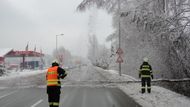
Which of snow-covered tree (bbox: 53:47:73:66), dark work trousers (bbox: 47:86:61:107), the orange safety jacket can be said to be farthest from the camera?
snow-covered tree (bbox: 53:47:73:66)

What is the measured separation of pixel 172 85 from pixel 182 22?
8.80 metres

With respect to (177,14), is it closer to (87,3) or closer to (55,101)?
(87,3)

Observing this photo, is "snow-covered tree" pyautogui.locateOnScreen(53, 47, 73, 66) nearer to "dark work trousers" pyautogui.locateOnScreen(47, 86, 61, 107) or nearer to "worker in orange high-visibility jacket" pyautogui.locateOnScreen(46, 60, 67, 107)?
"worker in orange high-visibility jacket" pyautogui.locateOnScreen(46, 60, 67, 107)

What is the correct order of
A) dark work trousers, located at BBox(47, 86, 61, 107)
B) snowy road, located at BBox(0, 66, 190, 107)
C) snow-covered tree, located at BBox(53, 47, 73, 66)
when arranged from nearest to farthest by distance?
dark work trousers, located at BBox(47, 86, 61, 107) → snowy road, located at BBox(0, 66, 190, 107) → snow-covered tree, located at BBox(53, 47, 73, 66)

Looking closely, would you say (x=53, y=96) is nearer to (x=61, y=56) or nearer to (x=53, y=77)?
(x=53, y=77)

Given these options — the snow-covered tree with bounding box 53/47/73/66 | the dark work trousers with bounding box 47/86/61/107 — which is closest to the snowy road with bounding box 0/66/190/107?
the dark work trousers with bounding box 47/86/61/107

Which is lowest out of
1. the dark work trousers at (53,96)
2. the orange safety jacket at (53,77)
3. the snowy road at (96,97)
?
the snowy road at (96,97)

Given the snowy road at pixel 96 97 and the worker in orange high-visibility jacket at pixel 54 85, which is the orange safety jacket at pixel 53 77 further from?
the snowy road at pixel 96 97

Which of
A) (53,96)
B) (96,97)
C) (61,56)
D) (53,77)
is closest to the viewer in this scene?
(53,96)

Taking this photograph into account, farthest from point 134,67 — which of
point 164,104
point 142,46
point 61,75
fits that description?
point 61,75

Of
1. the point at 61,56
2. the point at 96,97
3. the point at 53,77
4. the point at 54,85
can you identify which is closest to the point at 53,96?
the point at 54,85

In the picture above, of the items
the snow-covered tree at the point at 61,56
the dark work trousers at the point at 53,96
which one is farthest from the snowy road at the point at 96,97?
the snow-covered tree at the point at 61,56

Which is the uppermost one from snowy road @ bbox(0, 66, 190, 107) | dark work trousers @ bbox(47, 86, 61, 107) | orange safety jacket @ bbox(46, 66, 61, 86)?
orange safety jacket @ bbox(46, 66, 61, 86)

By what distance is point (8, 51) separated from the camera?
5594cm
